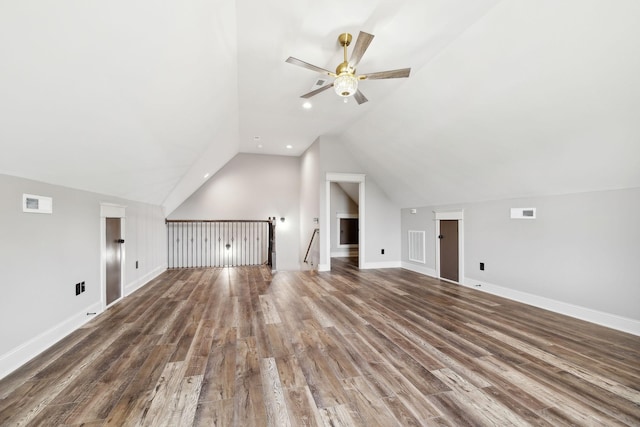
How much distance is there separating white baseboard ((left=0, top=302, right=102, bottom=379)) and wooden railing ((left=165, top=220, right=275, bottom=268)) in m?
4.80

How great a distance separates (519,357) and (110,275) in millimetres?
4849

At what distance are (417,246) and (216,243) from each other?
5783 millimetres

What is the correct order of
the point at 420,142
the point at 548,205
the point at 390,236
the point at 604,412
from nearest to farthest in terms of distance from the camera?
the point at 604,412, the point at 548,205, the point at 420,142, the point at 390,236

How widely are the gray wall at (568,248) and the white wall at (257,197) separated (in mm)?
5425

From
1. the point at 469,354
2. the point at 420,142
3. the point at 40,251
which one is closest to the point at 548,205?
the point at 420,142

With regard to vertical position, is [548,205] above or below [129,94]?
below

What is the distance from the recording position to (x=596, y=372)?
2094 millimetres

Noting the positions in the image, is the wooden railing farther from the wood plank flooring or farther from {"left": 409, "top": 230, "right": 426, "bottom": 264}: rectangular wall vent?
the wood plank flooring

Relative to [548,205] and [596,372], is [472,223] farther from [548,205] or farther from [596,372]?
[596,372]

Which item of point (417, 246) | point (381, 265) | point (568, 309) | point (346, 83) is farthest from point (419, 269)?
point (346, 83)

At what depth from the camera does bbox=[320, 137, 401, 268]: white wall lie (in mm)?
6332

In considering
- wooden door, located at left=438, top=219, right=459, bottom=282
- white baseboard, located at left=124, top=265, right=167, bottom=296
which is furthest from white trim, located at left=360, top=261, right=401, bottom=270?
white baseboard, located at left=124, top=265, right=167, bottom=296

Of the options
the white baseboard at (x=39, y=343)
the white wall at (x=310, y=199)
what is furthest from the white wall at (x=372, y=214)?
the white baseboard at (x=39, y=343)

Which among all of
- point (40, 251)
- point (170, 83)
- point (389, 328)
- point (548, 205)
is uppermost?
point (170, 83)
